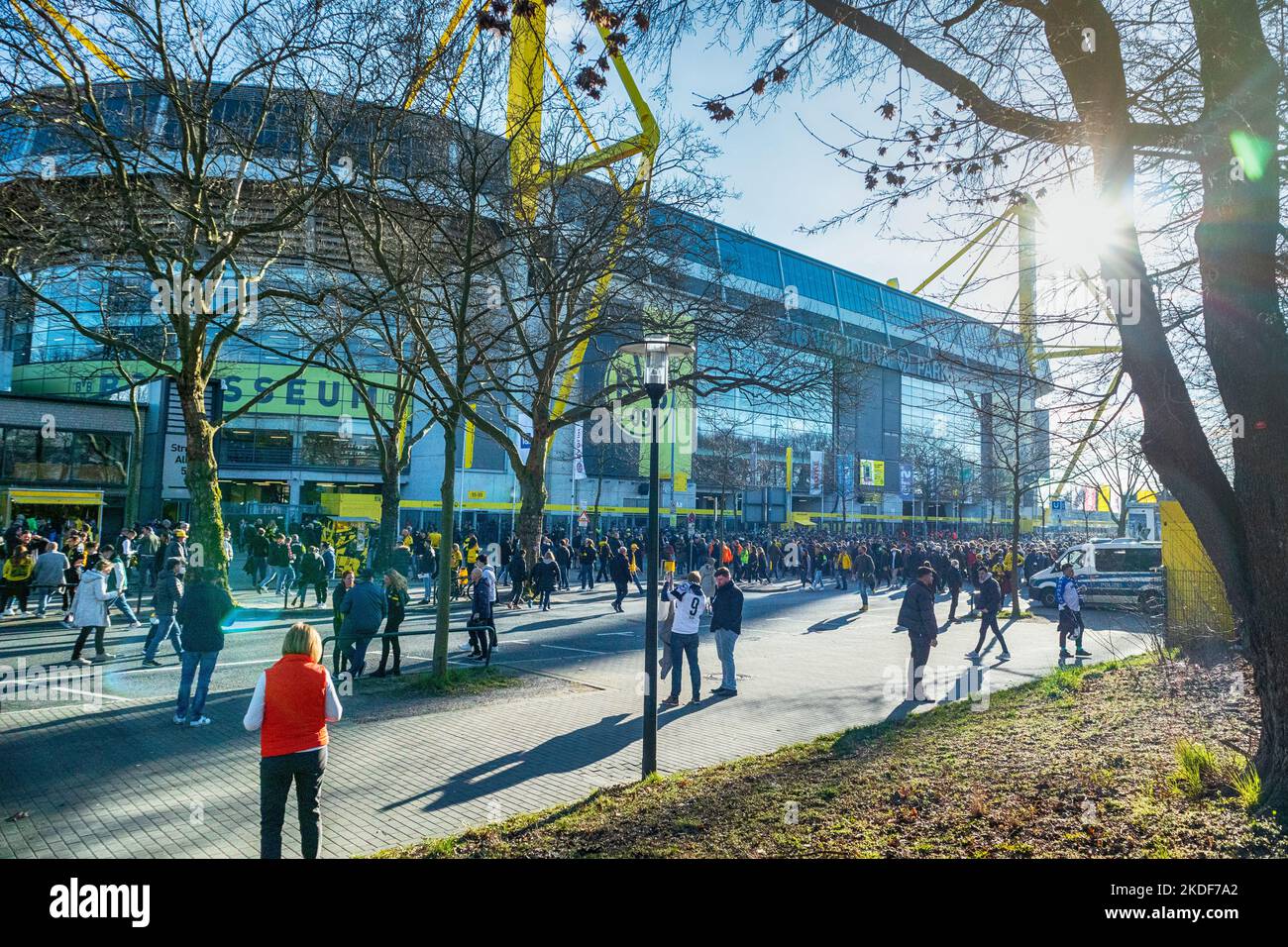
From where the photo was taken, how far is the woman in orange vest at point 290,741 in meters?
4.78

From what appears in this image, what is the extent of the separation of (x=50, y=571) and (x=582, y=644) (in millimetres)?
11563

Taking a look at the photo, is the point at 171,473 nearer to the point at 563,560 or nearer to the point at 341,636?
the point at 563,560

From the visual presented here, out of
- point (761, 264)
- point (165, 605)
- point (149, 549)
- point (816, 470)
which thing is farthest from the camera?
point (761, 264)

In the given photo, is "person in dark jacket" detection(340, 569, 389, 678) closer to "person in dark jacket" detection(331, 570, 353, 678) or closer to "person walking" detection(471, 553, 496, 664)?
"person in dark jacket" detection(331, 570, 353, 678)

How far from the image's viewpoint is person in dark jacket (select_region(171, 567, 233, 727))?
8.53 meters

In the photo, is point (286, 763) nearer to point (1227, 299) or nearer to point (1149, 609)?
point (1227, 299)

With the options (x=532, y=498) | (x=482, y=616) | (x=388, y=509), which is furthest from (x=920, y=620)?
(x=388, y=509)

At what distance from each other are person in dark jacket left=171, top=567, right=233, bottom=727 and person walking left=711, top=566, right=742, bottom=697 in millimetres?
6330

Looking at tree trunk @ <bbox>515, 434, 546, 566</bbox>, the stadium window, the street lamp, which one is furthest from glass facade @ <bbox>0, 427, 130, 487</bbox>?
the stadium window

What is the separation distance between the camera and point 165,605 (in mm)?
11414

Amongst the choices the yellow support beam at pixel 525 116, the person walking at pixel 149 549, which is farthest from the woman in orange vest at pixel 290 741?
the person walking at pixel 149 549

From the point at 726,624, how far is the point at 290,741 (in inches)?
287
